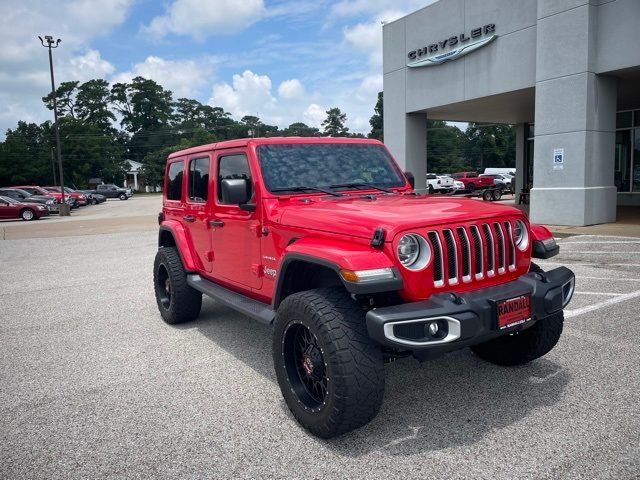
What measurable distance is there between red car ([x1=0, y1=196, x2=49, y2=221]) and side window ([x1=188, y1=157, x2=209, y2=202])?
24794 mm

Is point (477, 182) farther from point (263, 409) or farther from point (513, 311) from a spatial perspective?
point (263, 409)

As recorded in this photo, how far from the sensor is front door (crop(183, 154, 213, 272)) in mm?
5051

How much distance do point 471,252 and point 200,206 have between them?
117 inches

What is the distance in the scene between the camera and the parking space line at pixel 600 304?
5.71 m

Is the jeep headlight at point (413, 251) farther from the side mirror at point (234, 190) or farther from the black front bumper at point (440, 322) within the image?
the side mirror at point (234, 190)

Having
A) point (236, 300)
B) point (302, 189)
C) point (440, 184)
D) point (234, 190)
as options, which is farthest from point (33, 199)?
point (234, 190)

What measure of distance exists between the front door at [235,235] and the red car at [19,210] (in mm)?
25501

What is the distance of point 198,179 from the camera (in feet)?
17.4

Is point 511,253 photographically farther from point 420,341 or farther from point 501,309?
point 420,341

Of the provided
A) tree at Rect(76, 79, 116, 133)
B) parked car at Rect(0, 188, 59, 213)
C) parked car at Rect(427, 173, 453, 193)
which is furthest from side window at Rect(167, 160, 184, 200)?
tree at Rect(76, 79, 116, 133)

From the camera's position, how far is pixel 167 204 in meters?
6.21

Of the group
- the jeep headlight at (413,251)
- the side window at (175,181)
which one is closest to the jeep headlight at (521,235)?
the jeep headlight at (413,251)

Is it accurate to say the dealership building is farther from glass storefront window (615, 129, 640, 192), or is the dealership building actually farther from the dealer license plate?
the dealer license plate

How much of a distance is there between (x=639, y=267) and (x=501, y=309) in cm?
663
